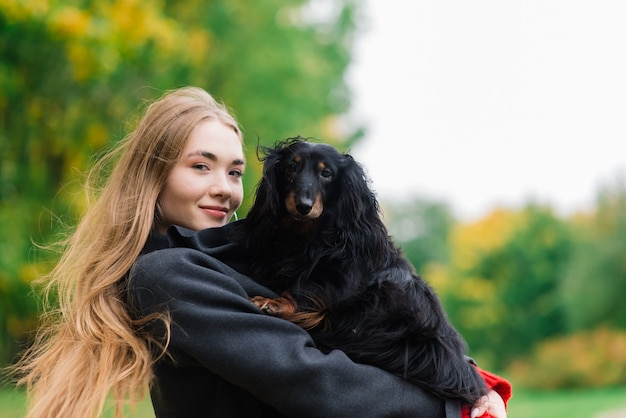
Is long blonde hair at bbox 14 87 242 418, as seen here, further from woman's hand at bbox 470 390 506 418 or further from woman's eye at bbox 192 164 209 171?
woman's hand at bbox 470 390 506 418

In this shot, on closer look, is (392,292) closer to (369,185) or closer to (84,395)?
(369,185)

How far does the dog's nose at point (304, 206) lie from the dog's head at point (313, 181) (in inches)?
1.6

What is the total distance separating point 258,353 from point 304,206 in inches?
26.5

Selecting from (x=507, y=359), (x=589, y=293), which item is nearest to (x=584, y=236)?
(x=589, y=293)

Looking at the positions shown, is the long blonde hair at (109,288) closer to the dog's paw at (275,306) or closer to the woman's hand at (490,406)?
Answer: the dog's paw at (275,306)

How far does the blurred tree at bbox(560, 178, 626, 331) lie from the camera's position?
2544 cm

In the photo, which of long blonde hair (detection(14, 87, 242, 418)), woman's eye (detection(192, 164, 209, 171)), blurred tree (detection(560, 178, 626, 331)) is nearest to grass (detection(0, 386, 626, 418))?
blurred tree (detection(560, 178, 626, 331))

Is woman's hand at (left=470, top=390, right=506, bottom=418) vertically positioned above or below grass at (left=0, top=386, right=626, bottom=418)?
below

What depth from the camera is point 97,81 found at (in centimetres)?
1030

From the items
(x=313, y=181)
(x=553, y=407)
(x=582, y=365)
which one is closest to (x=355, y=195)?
(x=313, y=181)

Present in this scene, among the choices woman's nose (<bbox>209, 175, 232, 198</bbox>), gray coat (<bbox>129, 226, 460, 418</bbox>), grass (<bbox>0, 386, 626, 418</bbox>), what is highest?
grass (<bbox>0, 386, 626, 418</bbox>)

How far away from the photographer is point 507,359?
32.0 m

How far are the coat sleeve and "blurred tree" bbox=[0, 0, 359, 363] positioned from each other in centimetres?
339

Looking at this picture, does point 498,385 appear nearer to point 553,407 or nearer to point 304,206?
point 304,206
